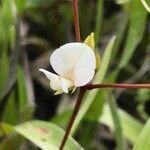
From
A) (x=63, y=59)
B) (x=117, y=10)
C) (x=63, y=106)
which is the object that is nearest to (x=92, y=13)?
(x=117, y=10)

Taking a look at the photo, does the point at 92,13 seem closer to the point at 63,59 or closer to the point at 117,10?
the point at 117,10

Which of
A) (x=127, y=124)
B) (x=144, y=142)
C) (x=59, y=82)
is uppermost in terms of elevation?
(x=59, y=82)

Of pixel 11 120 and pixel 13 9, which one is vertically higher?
pixel 13 9

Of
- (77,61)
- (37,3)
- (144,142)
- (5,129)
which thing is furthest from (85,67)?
(37,3)

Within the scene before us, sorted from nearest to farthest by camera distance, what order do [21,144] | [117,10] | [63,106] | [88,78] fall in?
1. [88,78]
2. [21,144]
3. [63,106]
4. [117,10]

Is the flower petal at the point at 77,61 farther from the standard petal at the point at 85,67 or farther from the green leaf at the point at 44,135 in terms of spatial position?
the green leaf at the point at 44,135

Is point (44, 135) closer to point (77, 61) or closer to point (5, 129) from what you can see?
point (5, 129)
